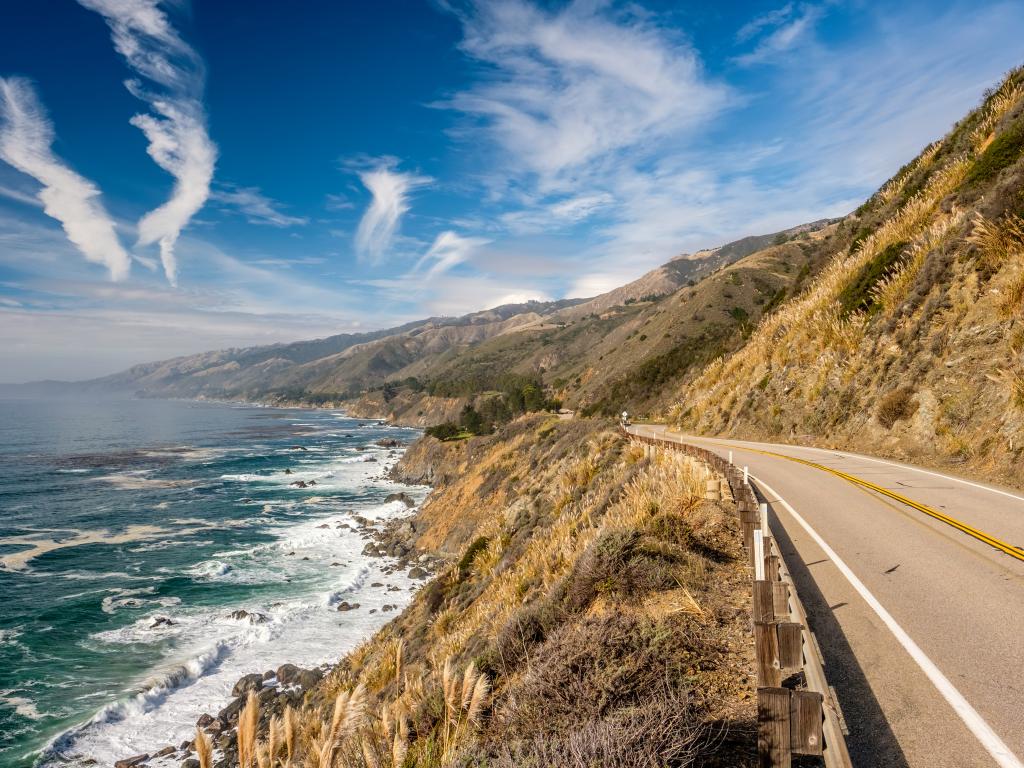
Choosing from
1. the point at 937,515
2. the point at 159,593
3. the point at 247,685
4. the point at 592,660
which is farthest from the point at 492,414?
the point at 592,660

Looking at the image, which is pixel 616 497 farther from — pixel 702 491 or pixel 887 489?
pixel 887 489

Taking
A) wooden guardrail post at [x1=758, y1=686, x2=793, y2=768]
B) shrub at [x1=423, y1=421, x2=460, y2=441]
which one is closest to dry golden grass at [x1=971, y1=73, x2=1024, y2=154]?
wooden guardrail post at [x1=758, y1=686, x2=793, y2=768]

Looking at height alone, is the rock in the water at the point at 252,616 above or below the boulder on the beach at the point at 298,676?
below

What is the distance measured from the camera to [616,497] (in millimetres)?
14320

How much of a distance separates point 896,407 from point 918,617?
588 inches

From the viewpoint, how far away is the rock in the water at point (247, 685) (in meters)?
20.9

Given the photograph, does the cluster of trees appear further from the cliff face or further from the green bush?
the cliff face

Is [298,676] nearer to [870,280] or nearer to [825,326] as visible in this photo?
[825,326]

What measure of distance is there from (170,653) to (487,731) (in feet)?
86.8

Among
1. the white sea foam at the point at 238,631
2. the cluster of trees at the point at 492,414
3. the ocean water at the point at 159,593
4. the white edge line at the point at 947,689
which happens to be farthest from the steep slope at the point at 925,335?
the cluster of trees at the point at 492,414

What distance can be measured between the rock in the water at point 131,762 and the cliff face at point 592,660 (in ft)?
12.6

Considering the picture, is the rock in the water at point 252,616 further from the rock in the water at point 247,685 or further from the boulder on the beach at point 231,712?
the boulder on the beach at point 231,712

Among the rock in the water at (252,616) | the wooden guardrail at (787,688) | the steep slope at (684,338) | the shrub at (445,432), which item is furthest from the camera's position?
the shrub at (445,432)

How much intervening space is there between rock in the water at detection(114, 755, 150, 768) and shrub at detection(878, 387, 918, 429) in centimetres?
2764
